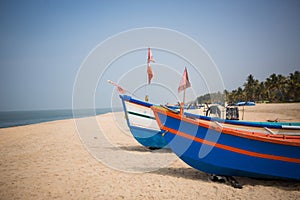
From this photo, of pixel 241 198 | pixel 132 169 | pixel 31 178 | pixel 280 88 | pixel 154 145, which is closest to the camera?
pixel 241 198

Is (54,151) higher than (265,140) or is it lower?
lower

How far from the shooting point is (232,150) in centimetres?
416

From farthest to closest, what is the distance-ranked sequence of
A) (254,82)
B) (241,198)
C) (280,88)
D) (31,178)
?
1. (254,82)
2. (280,88)
3. (31,178)
4. (241,198)

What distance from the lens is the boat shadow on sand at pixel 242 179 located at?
4.38 m

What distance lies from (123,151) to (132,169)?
237 centimetres

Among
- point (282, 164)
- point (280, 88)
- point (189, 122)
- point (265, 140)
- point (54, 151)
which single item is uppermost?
point (280, 88)

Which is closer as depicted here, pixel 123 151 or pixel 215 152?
pixel 215 152

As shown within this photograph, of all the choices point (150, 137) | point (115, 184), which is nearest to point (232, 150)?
point (115, 184)

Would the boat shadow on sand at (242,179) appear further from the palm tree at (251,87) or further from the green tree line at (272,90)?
the palm tree at (251,87)

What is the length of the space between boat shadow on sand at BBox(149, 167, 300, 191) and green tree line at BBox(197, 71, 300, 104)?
116 feet

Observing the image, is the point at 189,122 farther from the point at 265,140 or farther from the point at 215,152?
the point at 265,140

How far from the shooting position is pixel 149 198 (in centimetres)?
382

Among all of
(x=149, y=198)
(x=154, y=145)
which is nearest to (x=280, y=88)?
(x=154, y=145)

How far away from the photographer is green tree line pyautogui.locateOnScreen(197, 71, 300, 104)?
1784 inches
